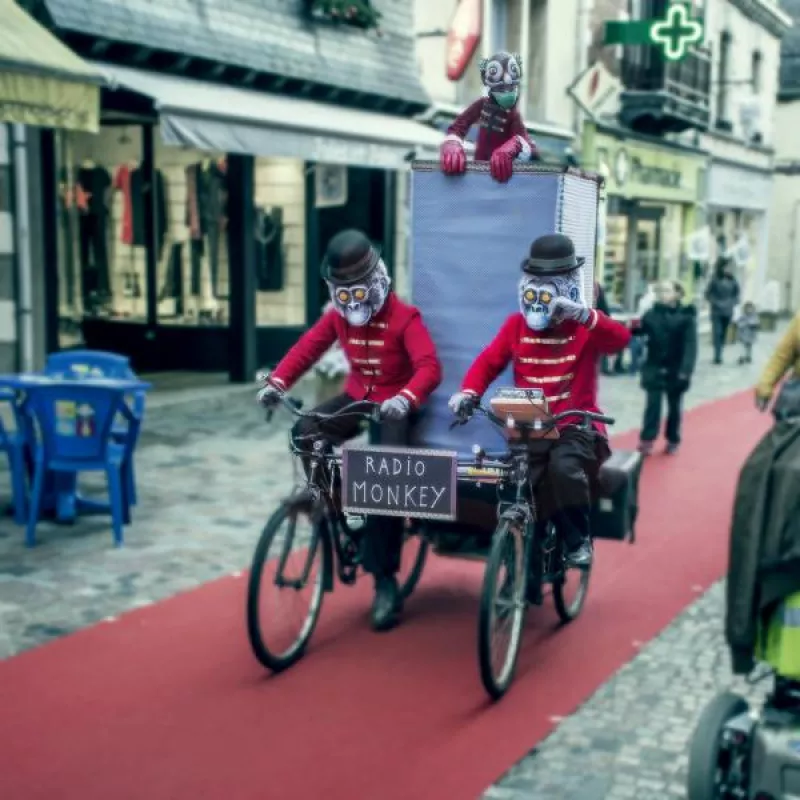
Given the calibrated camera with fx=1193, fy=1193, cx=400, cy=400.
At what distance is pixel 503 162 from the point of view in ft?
17.8

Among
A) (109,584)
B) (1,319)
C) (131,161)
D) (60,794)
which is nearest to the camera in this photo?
(60,794)

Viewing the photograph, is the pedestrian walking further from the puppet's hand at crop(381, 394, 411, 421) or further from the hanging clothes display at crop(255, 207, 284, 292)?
the puppet's hand at crop(381, 394, 411, 421)

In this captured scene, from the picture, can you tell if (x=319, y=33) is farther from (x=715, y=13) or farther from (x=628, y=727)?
(x=715, y=13)

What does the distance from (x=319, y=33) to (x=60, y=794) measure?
472 inches

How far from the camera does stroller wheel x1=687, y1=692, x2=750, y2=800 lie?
3318mm

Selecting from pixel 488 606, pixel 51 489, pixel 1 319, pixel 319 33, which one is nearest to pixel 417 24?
pixel 319 33

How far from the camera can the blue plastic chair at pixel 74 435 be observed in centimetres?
686

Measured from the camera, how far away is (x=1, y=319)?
1048 cm

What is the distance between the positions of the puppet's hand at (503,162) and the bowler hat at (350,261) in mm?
682

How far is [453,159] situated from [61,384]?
2.71m

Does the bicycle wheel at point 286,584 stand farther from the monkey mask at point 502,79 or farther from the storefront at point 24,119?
the storefront at point 24,119

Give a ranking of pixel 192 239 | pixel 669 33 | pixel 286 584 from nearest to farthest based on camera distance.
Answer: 1. pixel 286 584
2. pixel 192 239
3. pixel 669 33

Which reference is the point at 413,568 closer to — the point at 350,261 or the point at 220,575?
the point at 220,575

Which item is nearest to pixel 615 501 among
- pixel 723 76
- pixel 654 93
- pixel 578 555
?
pixel 578 555
